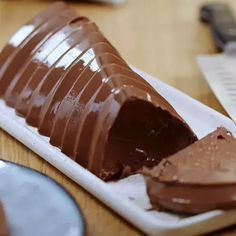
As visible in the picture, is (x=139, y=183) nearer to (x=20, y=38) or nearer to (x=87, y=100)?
(x=87, y=100)

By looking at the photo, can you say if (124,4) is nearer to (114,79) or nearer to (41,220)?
(114,79)

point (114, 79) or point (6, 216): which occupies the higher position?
point (114, 79)

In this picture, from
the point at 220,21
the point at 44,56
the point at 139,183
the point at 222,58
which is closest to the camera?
the point at 139,183

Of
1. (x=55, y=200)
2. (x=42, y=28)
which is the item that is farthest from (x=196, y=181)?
(x=42, y=28)

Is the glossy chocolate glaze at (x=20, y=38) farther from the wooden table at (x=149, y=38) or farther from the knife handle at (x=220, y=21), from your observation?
the knife handle at (x=220, y=21)

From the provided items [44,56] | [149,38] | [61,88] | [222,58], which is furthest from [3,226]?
[149,38]

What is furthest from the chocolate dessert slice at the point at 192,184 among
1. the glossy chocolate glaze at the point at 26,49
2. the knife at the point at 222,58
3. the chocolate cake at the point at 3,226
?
the glossy chocolate glaze at the point at 26,49

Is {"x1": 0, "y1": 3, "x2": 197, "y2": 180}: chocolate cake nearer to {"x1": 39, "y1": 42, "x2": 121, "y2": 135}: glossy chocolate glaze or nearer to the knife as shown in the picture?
{"x1": 39, "y1": 42, "x2": 121, "y2": 135}: glossy chocolate glaze
